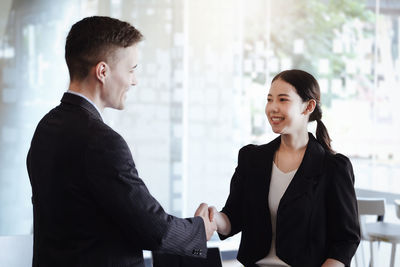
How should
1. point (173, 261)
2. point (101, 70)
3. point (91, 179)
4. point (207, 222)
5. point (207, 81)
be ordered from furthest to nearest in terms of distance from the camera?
point (207, 81) < point (173, 261) < point (207, 222) < point (101, 70) < point (91, 179)

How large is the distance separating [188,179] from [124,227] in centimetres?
444

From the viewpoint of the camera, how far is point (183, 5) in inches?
237

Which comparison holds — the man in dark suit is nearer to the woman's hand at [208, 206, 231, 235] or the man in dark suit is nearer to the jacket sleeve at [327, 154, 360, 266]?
the woman's hand at [208, 206, 231, 235]

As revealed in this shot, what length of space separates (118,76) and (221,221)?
0.76 meters

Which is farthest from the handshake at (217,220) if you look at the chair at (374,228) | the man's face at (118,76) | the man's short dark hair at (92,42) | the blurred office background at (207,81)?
the blurred office background at (207,81)

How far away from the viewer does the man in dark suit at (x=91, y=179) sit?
1688 mm

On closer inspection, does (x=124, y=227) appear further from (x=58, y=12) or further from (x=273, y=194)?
(x=58, y=12)

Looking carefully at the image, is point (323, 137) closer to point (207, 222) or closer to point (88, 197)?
point (207, 222)

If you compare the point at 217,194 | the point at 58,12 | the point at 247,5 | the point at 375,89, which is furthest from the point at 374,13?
the point at 58,12

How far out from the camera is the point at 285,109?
2207 millimetres

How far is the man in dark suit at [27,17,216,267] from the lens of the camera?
169 centimetres

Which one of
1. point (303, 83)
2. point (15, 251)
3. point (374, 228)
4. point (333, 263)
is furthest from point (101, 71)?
point (374, 228)

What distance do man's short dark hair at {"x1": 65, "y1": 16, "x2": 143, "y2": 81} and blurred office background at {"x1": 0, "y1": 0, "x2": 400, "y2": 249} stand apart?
3.76 meters

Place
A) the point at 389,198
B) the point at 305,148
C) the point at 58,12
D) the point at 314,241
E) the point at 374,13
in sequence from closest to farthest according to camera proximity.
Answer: the point at 314,241 < the point at 305,148 < the point at 58,12 < the point at 389,198 < the point at 374,13
